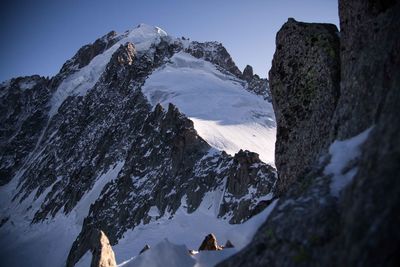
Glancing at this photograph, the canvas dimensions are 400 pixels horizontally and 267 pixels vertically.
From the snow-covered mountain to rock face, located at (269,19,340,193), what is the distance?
2.31 metres

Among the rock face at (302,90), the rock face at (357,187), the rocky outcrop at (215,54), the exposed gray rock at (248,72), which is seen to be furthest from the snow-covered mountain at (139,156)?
the rock face at (302,90)

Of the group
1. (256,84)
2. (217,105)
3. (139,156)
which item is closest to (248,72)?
(256,84)

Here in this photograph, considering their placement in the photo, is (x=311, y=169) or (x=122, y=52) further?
(x=122, y=52)

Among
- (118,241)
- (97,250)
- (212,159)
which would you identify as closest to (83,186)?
(118,241)

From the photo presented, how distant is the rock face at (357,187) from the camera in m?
4.55

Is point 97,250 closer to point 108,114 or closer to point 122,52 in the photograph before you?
point 108,114

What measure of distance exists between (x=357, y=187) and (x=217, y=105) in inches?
3110

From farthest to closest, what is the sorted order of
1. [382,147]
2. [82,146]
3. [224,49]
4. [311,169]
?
[224,49], [82,146], [311,169], [382,147]

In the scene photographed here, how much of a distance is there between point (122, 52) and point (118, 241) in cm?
8646

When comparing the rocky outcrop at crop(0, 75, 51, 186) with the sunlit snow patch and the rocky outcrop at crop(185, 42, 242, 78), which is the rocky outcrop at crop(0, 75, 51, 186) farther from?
the sunlit snow patch

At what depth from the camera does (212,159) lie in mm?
54469

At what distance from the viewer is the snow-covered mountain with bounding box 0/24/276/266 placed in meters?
47.8

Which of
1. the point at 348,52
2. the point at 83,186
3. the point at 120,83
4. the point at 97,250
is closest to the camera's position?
the point at 348,52

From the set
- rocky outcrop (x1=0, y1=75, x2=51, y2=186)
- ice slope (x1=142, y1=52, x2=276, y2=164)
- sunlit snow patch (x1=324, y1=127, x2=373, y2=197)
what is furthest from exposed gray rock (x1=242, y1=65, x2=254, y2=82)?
sunlit snow patch (x1=324, y1=127, x2=373, y2=197)
